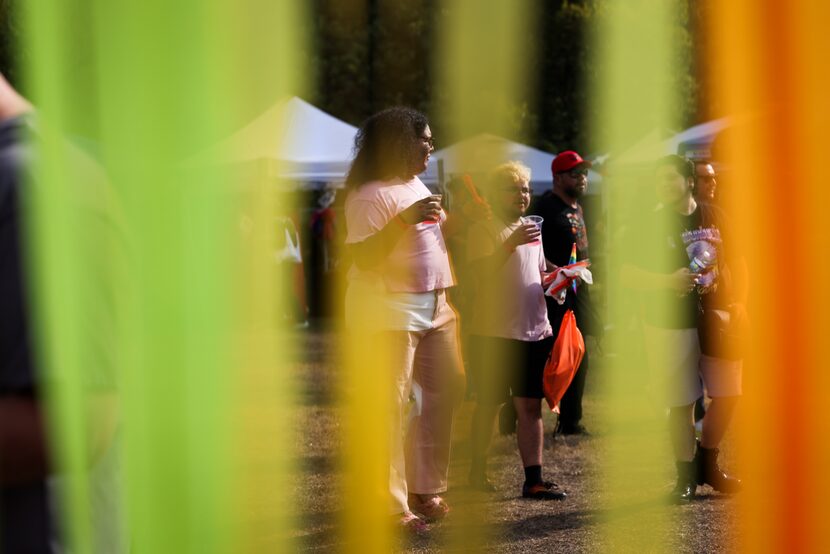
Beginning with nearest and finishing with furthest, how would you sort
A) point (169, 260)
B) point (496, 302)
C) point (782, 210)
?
point (169, 260) → point (782, 210) → point (496, 302)

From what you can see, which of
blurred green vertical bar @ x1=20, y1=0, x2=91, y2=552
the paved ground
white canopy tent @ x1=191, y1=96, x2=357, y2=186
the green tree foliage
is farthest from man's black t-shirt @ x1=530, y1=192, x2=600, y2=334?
blurred green vertical bar @ x1=20, y1=0, x2=91, y2=552

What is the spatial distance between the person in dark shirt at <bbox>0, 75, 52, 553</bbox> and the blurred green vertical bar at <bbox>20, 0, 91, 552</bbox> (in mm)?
30

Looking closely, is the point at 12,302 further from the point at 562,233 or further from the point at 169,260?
the point at 562,233

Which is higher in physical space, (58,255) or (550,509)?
(58,255)

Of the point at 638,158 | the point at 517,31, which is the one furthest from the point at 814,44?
the point at 517,31

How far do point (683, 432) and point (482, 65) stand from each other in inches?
114

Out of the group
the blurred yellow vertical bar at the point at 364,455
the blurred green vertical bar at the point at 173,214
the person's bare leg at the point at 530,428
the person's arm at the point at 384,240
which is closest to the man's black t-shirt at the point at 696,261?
the person's bare leg at the point at 530,428

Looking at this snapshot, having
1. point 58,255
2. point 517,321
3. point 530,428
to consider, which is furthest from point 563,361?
point 58,255

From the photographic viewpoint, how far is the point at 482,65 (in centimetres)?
245

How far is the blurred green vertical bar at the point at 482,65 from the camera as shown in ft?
8.01

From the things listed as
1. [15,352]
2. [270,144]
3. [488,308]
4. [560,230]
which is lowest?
[488,308]

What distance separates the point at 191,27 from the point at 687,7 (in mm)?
1043

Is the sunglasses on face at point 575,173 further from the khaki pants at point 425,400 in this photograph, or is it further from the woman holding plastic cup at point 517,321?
the khaki pants at point 425,400

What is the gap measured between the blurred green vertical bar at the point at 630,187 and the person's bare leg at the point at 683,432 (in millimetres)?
1613
